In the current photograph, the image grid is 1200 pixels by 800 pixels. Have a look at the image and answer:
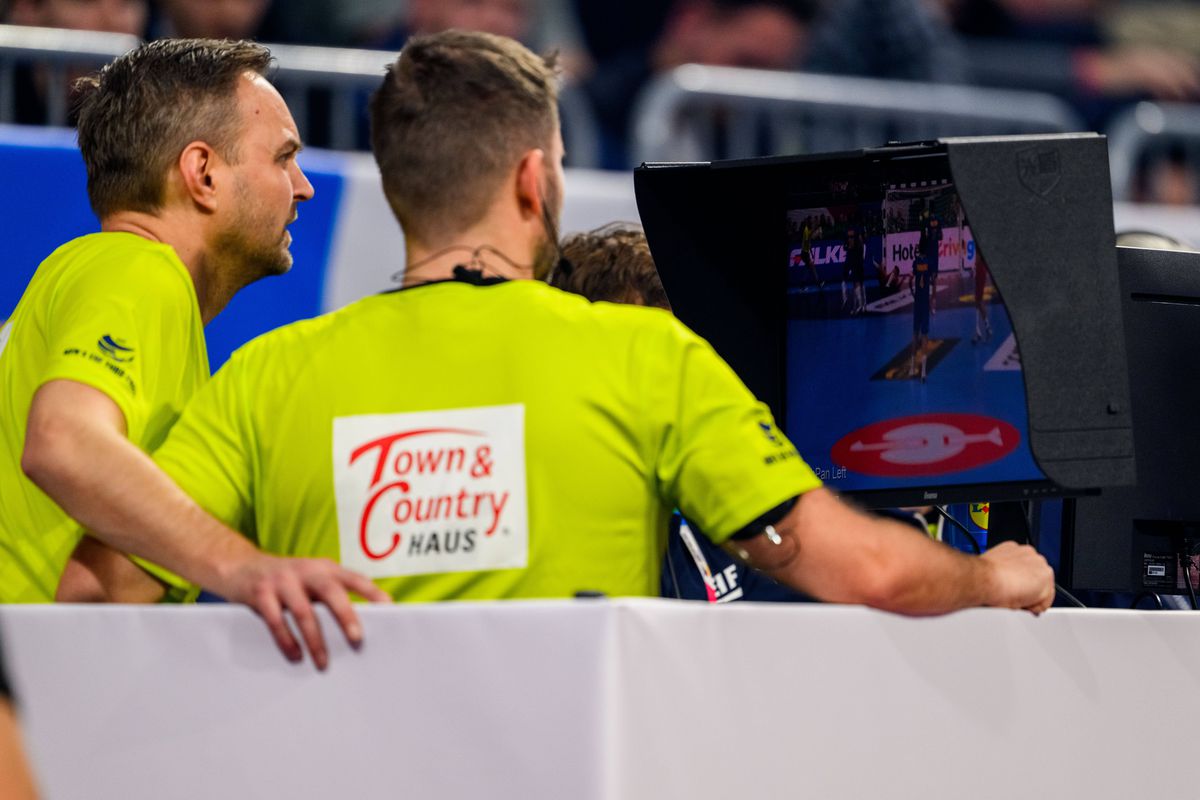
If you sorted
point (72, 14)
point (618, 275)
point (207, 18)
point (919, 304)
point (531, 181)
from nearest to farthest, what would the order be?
point (531, 181) → point (919, 304) → point (618, 275) → point (72, 14) → point (207, 18)

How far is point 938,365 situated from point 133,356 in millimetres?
1088

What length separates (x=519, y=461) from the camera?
175cm

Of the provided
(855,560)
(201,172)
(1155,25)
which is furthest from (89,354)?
(1155,25)

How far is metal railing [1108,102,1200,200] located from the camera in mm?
6359

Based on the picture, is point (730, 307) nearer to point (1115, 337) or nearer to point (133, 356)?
point (1115, 337)

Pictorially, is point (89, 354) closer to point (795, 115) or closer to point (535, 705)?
point (535, 705)

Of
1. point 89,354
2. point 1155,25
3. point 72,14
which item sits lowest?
point 89,354

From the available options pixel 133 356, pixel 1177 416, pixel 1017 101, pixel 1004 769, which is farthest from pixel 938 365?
pixel 1017 101

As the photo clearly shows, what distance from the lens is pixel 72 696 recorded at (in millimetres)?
1703

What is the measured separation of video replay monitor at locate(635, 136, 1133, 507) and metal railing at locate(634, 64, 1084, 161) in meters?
3.10

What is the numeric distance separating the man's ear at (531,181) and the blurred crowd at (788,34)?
357cm

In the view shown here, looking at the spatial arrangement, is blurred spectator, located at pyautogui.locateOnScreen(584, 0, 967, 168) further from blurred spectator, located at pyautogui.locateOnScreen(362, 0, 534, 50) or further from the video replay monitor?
the video replay monitor

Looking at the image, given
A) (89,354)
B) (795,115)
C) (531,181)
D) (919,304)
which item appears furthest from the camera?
(795,115)

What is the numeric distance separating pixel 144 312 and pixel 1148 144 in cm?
532
